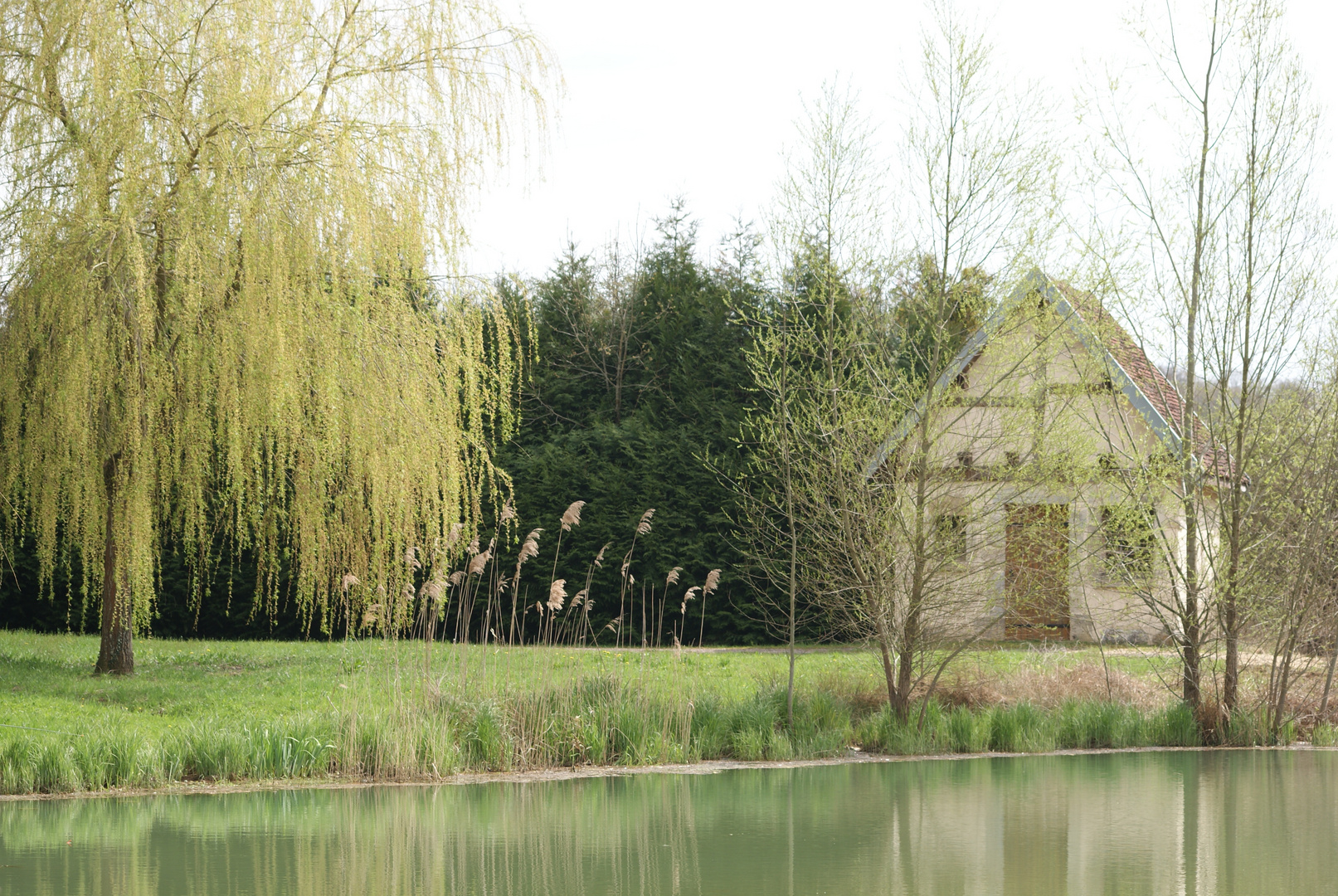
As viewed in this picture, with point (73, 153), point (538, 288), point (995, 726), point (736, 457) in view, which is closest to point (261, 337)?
point (73, 153)

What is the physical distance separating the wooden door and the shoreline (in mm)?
1410

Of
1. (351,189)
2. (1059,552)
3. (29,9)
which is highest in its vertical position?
(29,9)

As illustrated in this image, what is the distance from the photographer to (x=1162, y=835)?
7.96 meters

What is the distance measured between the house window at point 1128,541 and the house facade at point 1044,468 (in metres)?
0.02

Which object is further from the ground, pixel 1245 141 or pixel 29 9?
pixel 29 9

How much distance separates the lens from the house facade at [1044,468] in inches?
470

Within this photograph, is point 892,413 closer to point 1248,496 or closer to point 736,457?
point 1248,496

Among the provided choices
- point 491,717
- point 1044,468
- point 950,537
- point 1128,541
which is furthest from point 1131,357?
point 491,717

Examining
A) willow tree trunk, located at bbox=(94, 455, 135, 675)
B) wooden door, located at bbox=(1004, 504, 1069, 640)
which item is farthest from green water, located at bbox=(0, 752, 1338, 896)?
willow tree trunk, located at bbox=(94, 455, 135, 675)

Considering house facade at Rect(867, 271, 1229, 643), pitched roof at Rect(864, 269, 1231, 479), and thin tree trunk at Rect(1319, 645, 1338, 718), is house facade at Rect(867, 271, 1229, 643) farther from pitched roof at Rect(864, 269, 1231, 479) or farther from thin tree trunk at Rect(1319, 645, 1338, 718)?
thin tree trunk at Rect(1319, 645, 1338, 718)

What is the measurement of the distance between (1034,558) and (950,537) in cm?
104

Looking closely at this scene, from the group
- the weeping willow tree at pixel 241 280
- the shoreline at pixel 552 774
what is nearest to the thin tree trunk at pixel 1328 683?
the shoreline at pixel 552 774

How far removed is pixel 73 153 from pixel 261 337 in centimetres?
274

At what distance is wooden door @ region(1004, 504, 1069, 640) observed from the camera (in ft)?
39.7
